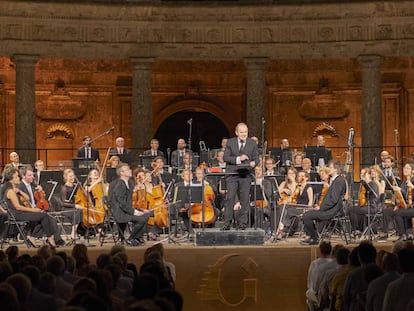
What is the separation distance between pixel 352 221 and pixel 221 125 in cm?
1152

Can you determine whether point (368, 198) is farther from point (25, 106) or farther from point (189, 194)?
point (25, 106)

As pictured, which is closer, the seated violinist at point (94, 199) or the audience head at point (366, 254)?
the audience head at point (366, 254)

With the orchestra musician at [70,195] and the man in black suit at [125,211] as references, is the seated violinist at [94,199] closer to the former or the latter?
the orchestra musician at [70,195]

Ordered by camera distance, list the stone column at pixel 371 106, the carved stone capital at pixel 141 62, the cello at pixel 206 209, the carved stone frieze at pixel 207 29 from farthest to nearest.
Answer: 1. the carved stone capital at pixel 141 62
2. the stone column at pixel 371 106
3. the carved stone frieze at pixel 207 29
4. the cello at pixel 206 209

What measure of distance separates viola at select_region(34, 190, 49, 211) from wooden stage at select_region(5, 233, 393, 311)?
6.28 feet

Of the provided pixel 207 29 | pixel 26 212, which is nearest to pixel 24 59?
pixel 207 29

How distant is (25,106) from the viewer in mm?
22750

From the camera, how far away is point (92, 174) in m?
16.5

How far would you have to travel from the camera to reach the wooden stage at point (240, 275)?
553 inches

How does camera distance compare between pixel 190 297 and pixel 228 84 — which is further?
pixel 228 84

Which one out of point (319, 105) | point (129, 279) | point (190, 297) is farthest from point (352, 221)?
point (319, 105)

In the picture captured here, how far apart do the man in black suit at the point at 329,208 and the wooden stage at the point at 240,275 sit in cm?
116

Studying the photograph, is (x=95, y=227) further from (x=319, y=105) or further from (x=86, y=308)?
(x=319, y=105)

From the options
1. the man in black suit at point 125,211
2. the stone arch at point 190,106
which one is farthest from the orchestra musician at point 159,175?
the stone arch at point 190,106
